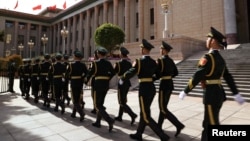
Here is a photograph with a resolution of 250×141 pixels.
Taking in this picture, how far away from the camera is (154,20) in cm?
2950

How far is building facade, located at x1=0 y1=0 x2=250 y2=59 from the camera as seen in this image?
75.4ft

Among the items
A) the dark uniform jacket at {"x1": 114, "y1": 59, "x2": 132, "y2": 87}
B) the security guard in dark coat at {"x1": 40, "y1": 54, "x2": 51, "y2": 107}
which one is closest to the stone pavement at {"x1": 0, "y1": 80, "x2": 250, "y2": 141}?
the dark uniform jacket at {"x1": 114, "y1": 59, "x2": 132, "y2": 87}

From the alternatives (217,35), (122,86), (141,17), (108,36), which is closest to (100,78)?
(122,86)

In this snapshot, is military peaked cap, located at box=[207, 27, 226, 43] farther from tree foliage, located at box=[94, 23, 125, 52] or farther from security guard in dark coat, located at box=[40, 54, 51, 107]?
tree foliage, located at box=[94, 23, 125, 52]

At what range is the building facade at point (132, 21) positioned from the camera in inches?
Answer: 905

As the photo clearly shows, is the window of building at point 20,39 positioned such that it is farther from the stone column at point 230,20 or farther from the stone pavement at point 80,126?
the stone pavement at point 80,126

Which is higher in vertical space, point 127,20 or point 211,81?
point 127,20

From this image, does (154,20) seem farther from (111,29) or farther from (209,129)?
(209,129)

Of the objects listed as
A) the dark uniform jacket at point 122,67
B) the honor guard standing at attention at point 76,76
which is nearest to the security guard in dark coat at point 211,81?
the dark uniform jacket at point 122,67

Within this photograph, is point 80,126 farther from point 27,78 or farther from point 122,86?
point 27,78

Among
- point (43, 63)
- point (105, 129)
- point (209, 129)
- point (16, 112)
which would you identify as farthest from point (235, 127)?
point (43, 63)

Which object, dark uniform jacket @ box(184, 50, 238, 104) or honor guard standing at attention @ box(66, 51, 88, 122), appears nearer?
dark uniform jacket @ box(184, 50, 238, 104)

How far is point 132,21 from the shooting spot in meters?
33.8

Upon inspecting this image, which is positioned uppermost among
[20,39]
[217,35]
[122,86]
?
[20,39]
